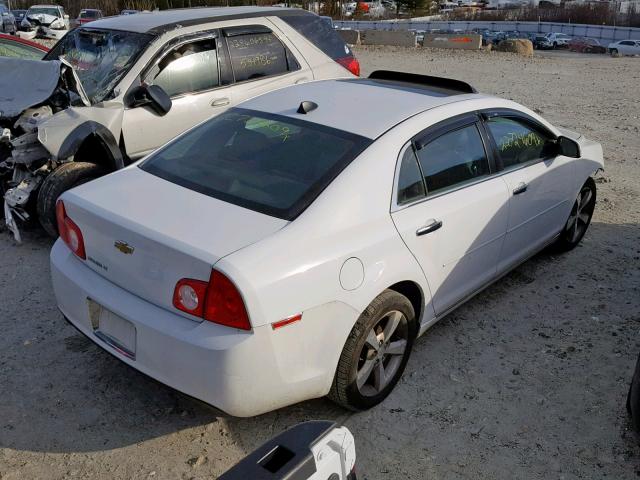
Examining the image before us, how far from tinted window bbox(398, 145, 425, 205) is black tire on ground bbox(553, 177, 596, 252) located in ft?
7.19

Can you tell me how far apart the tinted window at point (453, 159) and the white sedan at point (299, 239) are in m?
0.01

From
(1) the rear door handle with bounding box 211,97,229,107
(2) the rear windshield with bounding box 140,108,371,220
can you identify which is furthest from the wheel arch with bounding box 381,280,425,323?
(1) the rear door handle with bounding box 211,97,229,107

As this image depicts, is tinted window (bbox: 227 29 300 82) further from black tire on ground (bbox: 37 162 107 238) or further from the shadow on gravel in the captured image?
the shadow on gravel

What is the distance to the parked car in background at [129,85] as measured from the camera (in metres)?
5.54

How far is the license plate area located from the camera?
10.2 feet

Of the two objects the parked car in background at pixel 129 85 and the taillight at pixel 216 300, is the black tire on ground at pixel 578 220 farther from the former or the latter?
the taillight at pixel 216 300

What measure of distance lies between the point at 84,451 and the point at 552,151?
12.1ft

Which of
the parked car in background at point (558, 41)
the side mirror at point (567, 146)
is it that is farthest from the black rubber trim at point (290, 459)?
the parked car in background at point (558, 41)

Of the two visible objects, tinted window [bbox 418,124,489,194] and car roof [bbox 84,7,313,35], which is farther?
car roof [bbox 84,7,313,35]

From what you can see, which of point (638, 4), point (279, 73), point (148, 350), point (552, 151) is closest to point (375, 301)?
point (148, 350)

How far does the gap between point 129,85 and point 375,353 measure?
360cm

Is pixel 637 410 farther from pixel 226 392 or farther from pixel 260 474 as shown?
pixel 260 474

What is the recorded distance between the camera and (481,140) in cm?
419

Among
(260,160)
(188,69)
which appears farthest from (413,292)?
(188,69)
